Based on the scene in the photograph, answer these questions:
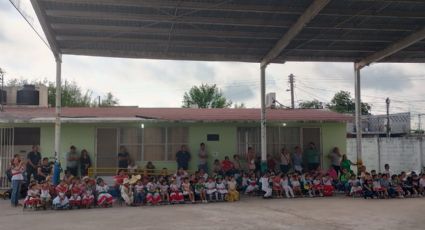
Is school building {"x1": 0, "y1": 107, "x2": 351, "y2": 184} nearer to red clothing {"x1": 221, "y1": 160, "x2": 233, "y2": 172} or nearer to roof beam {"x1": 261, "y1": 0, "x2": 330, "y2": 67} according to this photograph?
red clothing {"x1": 221, "y1": 160, "x2": 233, "y2": 172}

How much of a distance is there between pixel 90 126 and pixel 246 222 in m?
9.08

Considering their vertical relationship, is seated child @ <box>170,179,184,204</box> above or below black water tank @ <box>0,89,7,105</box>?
below

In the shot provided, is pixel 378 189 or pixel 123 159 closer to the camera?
pixel 378 189

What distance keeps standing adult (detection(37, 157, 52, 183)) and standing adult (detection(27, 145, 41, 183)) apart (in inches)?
8.4

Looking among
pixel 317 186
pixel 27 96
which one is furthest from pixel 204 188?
pixel 27 96

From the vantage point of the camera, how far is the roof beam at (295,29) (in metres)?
12.1

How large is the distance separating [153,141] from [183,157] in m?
1.38

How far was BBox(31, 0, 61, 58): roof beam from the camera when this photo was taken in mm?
11836

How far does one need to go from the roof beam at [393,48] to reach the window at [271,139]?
372cm

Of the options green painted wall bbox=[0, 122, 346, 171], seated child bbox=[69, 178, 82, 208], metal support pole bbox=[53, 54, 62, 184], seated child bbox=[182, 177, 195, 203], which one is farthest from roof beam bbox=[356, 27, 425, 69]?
seated child bbox=[69, 178, 82, 208]

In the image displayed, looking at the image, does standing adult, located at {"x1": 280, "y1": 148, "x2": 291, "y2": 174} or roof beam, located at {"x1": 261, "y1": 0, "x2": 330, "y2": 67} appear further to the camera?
standing adult, located at {"x1": 280, "y1": 148, "x2": 291, "y2": 174}

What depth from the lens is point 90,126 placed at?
16.9 metres

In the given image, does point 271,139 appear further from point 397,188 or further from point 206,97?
point 206,97

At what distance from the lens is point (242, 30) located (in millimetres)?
14508
